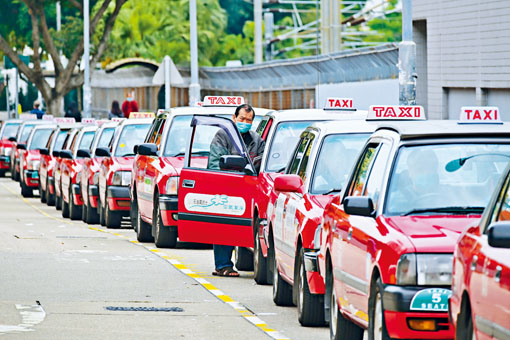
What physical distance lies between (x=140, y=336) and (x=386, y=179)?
282 centimetres

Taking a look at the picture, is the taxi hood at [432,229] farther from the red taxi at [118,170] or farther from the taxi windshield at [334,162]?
the red taxi at [118,170]

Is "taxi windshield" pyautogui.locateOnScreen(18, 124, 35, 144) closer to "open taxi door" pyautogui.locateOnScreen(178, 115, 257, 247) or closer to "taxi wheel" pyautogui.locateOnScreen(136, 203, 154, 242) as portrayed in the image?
"taxi wheel" pyautogui.locateOnScreen(136, 203, 154, 242)

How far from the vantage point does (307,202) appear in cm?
1263

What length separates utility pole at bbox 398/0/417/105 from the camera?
2014 centimetres

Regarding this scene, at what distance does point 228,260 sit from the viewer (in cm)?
1670

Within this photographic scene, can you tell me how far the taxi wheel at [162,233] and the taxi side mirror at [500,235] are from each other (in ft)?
42.9

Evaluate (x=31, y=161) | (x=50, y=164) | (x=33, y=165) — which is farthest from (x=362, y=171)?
(x=31, y=161)

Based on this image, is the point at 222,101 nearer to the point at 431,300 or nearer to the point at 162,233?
the point at 162,233

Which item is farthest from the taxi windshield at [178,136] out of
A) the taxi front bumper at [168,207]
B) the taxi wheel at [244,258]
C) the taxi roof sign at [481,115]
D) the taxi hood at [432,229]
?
the taxi hood at [432,229]

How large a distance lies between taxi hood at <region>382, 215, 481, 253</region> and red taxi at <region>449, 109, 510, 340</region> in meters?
0.43

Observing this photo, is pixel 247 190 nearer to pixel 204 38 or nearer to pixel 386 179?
pixel 386 179

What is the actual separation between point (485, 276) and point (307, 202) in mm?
5121

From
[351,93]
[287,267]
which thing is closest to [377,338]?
[287,267]

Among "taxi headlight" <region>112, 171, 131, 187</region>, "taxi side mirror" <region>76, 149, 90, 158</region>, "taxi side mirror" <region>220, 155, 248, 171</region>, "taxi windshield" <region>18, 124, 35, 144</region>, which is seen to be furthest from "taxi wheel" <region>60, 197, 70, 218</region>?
"taxi windshield" <region>18, 124, 35, 144</region>
